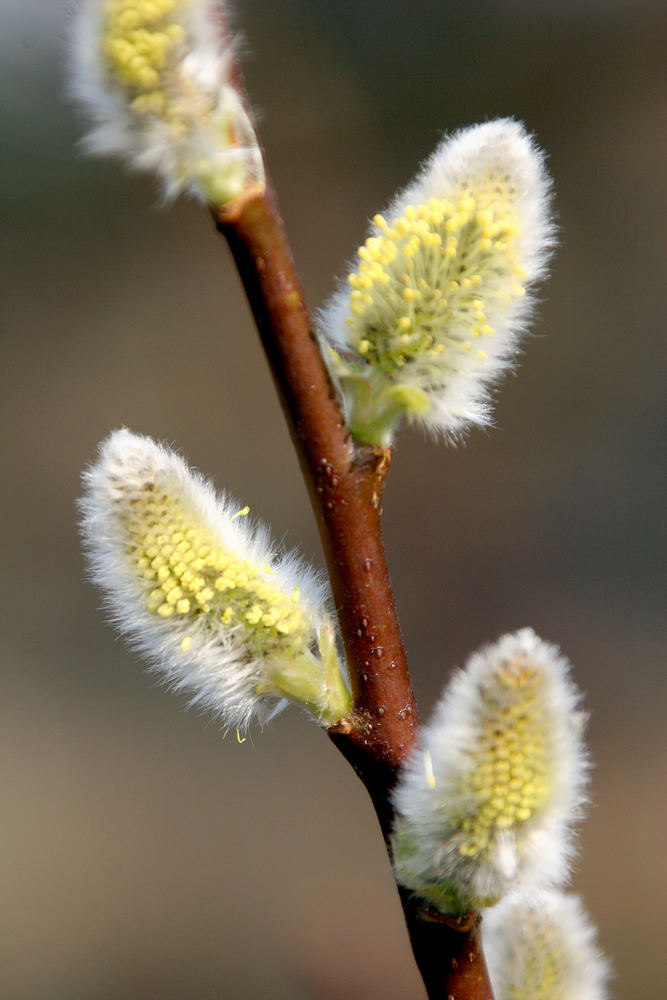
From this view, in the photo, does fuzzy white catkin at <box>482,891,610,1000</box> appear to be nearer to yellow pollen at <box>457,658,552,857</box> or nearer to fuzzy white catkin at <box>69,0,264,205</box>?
yellow pollen at <box>457,658,552,857</box>

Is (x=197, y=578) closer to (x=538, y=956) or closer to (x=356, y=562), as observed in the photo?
(x=356, y=562)

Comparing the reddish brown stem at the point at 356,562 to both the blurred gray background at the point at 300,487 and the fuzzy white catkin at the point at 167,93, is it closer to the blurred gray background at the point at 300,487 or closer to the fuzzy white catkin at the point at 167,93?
the fuzzy white catkin at the point at 167,93

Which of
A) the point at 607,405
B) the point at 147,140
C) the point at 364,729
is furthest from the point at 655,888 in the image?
the point at 147,140

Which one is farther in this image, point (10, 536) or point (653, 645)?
point (10, 536)

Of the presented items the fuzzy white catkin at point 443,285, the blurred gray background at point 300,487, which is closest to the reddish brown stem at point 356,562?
the fuzzy white catkin at point 443,285

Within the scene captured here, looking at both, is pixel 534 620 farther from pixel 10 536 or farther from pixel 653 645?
pixel 10 536

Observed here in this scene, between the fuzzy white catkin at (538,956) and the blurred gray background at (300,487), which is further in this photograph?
the blurred gray background at (300,487)

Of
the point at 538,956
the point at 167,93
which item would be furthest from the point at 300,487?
the point at 167,93
